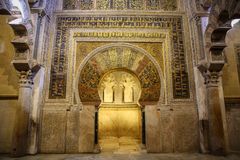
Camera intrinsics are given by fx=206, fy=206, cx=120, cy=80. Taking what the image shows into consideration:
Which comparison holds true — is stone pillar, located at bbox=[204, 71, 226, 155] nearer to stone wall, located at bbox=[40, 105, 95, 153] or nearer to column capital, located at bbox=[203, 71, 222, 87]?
column capital, located at bbox=[203, 71, 222, 87]

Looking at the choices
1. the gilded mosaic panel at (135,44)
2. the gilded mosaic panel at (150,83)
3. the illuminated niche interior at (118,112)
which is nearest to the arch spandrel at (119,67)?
the gilded mosaic panel at (150,83)

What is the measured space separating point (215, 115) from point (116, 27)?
368cm

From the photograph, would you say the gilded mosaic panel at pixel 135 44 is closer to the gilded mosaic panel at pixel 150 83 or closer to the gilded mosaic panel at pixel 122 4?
the gilded mosaic panel at pixel 150 83

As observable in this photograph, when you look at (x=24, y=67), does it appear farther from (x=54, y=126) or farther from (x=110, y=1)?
(x=110, y=1)

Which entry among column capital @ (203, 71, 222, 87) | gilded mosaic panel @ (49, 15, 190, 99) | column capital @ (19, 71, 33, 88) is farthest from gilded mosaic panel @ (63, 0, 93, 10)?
column capital @ (203, 71, 222, 87)

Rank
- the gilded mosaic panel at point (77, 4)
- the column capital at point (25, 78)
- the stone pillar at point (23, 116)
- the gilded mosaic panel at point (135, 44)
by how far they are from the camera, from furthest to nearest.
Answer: the gilded mosaic panel at point (77, 4) < the gilded mosaic panel at point (135, 44) < the column capital at point (25, 78) < the stone pillar at point (23, 116)

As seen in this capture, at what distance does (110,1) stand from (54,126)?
4.14 metres

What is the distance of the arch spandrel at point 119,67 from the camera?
5.69 metres

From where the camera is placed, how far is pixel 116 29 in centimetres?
621

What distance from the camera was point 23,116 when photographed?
5.04 metres

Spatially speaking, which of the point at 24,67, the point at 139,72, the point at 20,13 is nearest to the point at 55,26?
the point at 20,13

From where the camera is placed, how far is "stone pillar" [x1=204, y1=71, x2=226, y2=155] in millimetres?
5004

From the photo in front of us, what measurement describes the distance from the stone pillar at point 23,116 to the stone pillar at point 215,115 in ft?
15.1

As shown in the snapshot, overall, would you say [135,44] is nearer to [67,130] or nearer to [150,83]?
[150,83]
